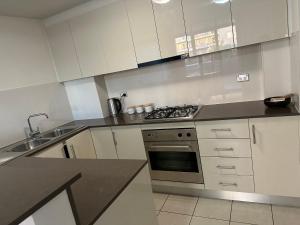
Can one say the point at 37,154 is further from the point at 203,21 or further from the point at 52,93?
the point at 203,21

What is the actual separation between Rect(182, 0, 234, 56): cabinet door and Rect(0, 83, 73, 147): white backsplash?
77.4 inches

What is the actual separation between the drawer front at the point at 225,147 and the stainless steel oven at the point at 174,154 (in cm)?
8

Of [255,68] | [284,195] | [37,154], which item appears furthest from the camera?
[255,68]

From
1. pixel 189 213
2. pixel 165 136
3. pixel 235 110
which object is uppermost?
pixel 235 110

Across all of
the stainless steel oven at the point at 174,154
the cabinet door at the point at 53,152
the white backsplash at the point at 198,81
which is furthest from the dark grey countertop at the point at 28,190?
the white backsplash at the point at 198,81

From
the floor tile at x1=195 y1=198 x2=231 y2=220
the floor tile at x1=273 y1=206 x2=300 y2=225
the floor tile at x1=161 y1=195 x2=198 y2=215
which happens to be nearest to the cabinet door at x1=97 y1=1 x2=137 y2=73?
the floor tile at x1=161 y1=195 x2=198 y2=215

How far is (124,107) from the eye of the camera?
3.30m

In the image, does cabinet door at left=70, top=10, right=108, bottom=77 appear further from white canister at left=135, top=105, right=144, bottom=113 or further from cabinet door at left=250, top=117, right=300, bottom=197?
cabinet door at left=250, top=117, right=300, bottom=197

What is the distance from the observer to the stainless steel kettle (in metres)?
3.21

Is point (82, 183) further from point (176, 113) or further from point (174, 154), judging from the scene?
point (176, 113)

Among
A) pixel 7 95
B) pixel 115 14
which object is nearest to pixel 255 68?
pixel 115 14

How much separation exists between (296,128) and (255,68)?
82 centimetres

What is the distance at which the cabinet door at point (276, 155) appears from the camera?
1965 mm

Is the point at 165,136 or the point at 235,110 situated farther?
the point at 165,136
